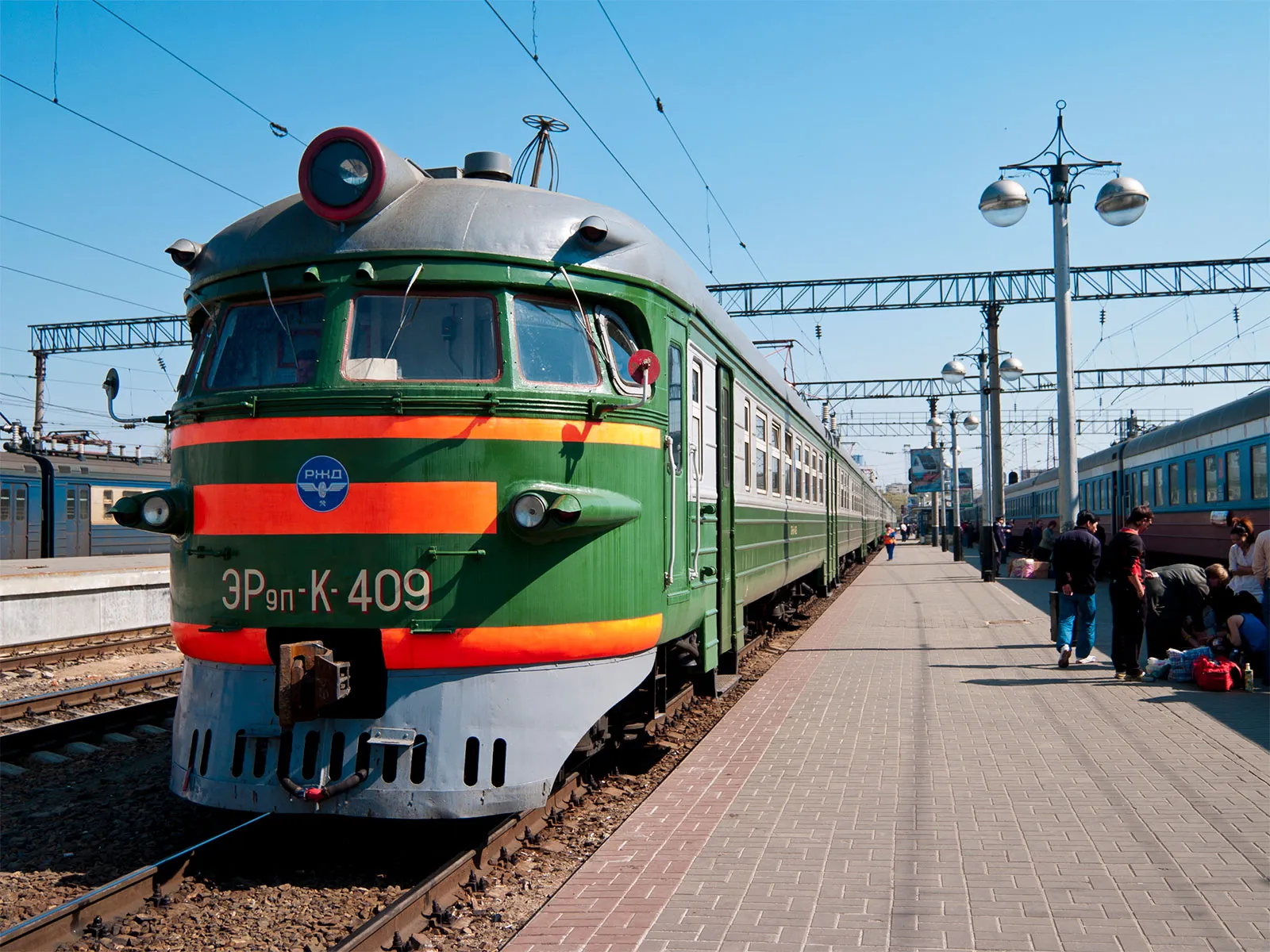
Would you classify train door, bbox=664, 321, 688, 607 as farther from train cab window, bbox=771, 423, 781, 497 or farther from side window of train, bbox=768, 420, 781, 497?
train cab window, bbox=771, 423, 781, 497

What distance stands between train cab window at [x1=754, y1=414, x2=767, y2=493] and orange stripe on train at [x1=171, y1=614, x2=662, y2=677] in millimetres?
4809

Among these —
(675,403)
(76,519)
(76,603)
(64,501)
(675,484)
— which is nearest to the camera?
(675,484)

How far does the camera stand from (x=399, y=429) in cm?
552

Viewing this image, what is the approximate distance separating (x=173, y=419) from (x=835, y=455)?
55.3 feet

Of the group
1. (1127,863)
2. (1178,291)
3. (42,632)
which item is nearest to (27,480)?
(42,632)

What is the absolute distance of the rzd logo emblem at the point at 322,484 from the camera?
5.54 metres

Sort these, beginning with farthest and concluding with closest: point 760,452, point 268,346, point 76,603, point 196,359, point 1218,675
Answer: point 76,603 < point 760,452 < point 1218,675 < point 196,359 < point 268,346

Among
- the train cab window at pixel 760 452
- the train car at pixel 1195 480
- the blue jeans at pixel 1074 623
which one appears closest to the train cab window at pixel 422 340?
the train cab window at pixel 760 452

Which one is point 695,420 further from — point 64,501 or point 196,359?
point 64,501

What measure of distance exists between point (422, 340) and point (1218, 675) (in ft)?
27.1

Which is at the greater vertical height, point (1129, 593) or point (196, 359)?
point (196, 359)

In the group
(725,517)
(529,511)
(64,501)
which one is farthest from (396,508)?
(64,501)

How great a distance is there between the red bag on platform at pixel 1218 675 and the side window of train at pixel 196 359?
9083 millimetres

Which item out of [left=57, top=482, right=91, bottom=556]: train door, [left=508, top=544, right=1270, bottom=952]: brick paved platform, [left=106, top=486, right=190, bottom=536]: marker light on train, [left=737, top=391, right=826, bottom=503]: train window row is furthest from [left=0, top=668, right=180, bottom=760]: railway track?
[left=57, top=482, right=91, bottom=556]: train door
